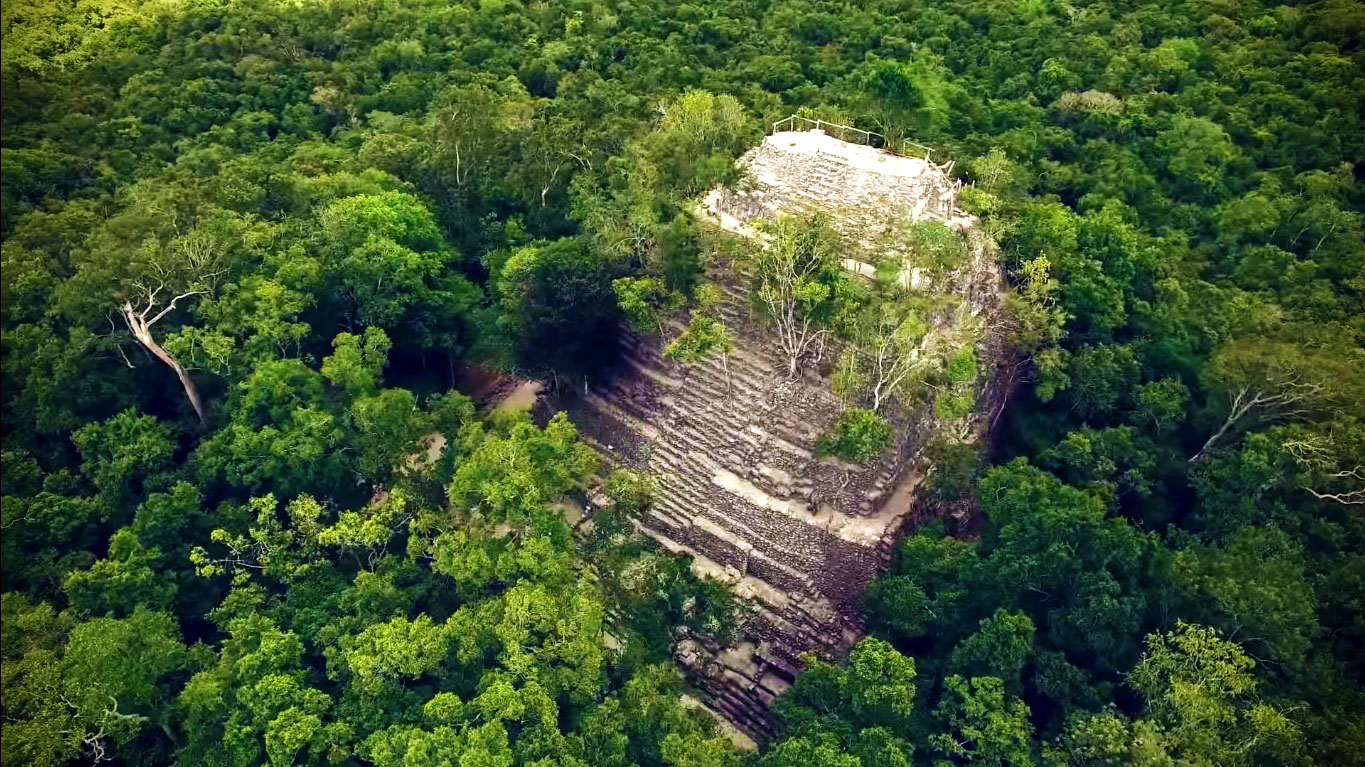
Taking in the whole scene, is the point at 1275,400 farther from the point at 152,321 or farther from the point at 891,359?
the point at 152,321

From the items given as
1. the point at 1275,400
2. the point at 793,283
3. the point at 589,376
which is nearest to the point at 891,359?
the point at 793,283

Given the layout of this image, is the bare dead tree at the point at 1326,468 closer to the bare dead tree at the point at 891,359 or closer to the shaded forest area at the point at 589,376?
the shaded forest area at the point at 589,376

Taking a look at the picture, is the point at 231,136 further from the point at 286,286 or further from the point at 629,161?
the point at 629,161

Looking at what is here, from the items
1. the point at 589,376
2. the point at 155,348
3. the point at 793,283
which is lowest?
the point at 589,376

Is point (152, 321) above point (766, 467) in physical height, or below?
above

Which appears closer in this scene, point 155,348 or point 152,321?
point 155,348

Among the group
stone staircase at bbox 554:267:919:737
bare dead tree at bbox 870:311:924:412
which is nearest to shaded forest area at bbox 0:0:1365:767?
stone staircase at bbox 554:267:919:737

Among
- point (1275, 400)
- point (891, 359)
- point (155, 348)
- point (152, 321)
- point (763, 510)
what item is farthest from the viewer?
point (152, 321)

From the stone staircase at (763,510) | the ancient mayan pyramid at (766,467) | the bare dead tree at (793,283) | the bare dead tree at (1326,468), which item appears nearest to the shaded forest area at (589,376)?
the bare dead tree at (1326,468)
